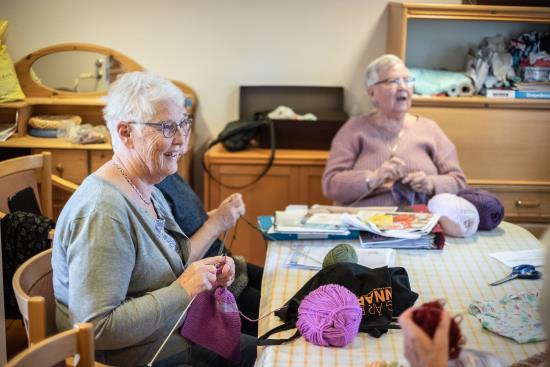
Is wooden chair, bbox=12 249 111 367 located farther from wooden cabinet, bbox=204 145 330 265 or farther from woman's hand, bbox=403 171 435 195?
wooden cabinet, bbox=204 145 330 265

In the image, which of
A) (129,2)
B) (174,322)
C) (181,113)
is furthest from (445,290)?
(129,2)

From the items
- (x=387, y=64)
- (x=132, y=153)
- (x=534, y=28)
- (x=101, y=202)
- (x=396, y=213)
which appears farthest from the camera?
(x=534, y=28)

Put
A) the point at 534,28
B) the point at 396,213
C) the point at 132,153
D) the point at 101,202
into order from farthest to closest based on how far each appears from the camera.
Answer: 1. the point at 534,28
2. the point at 396,213
3. the point at 132,153
4. the point at 101,202

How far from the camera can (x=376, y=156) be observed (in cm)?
292

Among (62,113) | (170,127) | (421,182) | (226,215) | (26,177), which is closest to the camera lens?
(170,127)

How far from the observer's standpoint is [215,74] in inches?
146

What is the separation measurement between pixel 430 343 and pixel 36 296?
0.96 metres

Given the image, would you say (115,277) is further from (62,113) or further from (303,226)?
(62,113)

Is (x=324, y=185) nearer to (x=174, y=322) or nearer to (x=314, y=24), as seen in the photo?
(x=314, y=24)

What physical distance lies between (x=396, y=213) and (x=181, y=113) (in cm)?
93

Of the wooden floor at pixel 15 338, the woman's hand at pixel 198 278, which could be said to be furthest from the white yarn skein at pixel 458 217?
the wooden floor at pixel 15 338

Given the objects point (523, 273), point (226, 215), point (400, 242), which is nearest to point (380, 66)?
point (400, 242)

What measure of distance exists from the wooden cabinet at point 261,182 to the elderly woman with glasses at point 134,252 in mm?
1449

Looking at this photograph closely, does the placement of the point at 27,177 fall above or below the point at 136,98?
below
